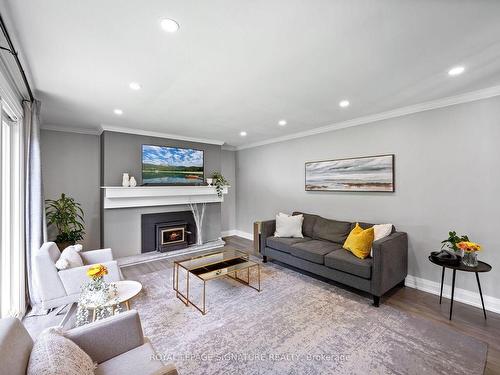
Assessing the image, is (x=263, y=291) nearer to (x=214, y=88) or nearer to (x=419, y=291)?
(x=419, y=291)

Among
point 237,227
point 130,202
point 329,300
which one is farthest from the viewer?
point 237,227

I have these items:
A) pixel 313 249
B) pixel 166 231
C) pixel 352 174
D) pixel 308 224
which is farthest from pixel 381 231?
pixel 166 231

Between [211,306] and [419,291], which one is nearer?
[211,306]

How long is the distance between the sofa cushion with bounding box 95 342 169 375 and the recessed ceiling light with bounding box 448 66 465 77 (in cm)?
339

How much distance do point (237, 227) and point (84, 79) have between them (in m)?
5.01

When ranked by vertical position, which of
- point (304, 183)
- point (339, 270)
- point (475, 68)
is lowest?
point (339, 270)

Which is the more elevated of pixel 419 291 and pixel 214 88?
pixel 214 88

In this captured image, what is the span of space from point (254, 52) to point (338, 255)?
2.69 m

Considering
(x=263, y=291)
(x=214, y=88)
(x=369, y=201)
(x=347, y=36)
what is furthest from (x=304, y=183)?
(x=347, y=36)

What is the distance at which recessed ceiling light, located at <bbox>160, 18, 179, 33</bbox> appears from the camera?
63.9 inches

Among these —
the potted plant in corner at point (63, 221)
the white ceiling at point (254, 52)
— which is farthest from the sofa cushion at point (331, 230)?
the potted plant in corner at point (63, 221)

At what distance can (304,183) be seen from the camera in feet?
15.9

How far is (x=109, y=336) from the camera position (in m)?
1.46

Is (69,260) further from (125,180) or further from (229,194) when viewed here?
(229,194)
